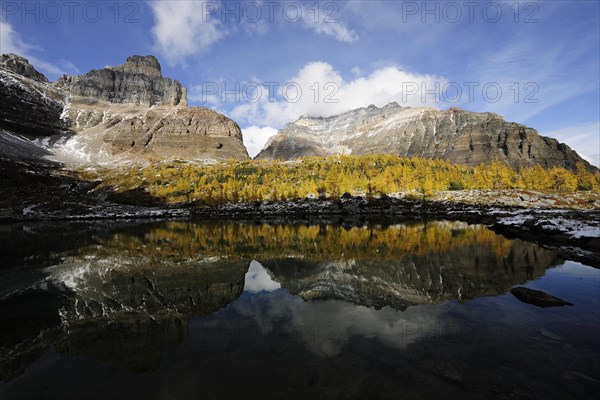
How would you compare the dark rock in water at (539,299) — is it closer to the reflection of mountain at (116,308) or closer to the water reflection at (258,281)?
the water reflection at (258,281)

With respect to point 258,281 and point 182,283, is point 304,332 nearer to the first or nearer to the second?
point 258,281

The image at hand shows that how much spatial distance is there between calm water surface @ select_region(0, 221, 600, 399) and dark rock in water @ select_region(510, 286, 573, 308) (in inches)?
16.9

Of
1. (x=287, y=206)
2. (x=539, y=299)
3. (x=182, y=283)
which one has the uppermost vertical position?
(x=539, y=299)

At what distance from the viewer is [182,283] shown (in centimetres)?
2066

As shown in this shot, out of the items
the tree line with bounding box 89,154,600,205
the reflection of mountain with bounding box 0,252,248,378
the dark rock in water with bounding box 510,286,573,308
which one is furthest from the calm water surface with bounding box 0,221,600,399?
the tree line with bounding box 89,154,600,205

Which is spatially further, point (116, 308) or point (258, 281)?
point (258, 281)

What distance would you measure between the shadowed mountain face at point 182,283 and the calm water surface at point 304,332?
0.39 feet

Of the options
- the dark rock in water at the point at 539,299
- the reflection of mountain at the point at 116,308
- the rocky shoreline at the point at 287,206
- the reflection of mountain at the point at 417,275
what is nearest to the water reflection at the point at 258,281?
the reflection of mountain at the point at 116,308

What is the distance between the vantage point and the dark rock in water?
14617mm

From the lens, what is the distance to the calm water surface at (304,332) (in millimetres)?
8586

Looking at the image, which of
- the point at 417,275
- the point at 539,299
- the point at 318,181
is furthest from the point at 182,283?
Answer: the point at 318,181

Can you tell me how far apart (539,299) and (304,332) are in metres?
11.7

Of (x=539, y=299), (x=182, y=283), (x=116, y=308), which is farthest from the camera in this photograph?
(x=182, y=283)

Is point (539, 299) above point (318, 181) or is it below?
below
